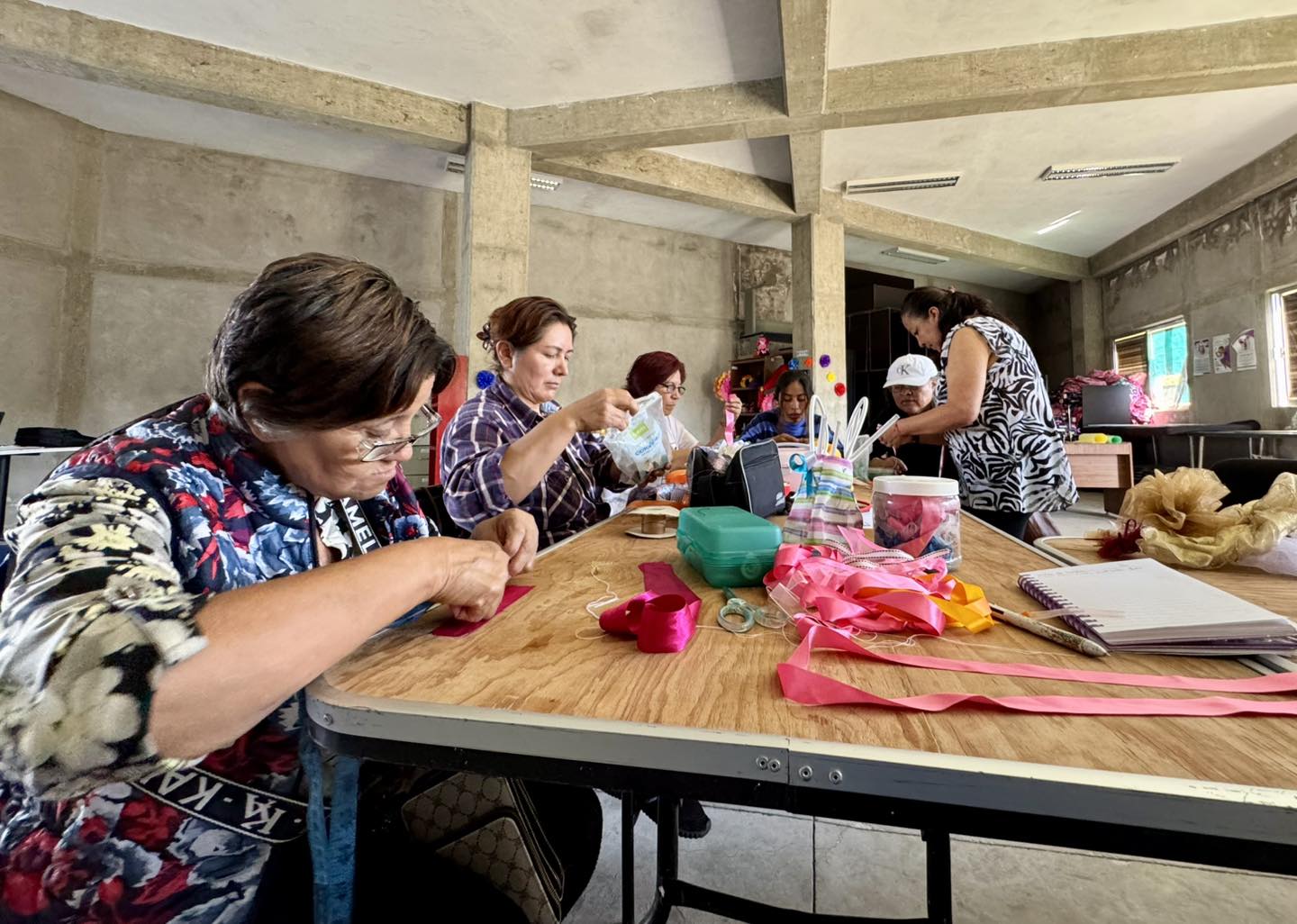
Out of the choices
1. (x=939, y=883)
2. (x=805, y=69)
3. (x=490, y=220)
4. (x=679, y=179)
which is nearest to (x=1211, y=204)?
(x=805, y=69)

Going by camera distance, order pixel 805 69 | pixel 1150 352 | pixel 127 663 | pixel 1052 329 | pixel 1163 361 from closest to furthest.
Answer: pixel 127 663, pixel 805 69, pixel 1163 361, pixel 1150 352, pixel 1052 329

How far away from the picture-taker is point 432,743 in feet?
1.70

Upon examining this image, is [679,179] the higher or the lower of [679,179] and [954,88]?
the higher

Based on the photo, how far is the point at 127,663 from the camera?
439 millimetres

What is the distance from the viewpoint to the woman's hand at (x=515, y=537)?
1.02 meters

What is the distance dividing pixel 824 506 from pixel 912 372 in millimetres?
1524

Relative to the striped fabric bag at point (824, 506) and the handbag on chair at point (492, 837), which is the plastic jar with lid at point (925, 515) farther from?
the handbag on chair at point (492, 837)

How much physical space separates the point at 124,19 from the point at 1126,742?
6050mm

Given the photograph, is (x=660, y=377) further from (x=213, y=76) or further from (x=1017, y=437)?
(x=213, y=76)

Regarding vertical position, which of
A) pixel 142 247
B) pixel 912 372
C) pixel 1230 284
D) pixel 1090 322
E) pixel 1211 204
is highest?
pixel 1211 204

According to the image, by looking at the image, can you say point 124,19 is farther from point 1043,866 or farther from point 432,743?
point 1043,866

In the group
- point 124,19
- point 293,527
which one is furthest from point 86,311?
point 293,527

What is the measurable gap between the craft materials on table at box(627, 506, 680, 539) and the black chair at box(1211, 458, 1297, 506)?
5.33ft

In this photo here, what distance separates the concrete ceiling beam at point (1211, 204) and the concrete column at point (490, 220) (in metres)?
7.13
